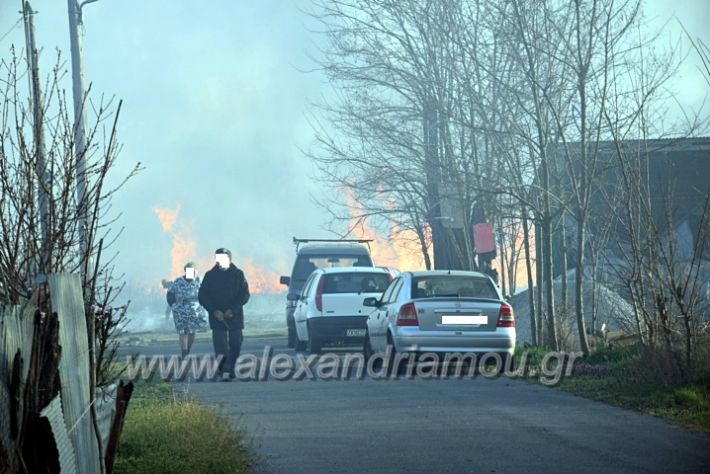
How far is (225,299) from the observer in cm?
1858

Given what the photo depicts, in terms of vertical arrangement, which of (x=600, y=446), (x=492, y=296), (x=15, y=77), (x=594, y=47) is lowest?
(x=600, y=446)

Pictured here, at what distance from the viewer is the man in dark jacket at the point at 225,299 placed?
1858cm

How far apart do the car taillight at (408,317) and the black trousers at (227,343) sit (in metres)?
2.23

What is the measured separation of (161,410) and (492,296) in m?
8.29

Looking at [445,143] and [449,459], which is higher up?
[445,143]

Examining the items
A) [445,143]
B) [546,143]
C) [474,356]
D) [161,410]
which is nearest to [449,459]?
[161,410]

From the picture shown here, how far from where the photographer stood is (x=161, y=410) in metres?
11.5

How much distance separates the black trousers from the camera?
18625 millimetres

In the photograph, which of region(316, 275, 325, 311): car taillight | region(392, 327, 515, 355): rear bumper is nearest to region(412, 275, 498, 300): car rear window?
region(392, 327, 515, 355): rear bumper

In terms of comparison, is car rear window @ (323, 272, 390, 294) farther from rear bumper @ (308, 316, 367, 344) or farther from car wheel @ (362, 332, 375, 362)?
car wheel @ (362, 332, 375, 362)

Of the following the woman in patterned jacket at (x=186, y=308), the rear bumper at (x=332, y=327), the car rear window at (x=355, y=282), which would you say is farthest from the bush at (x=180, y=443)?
the car rear window at (x=355, y=282)

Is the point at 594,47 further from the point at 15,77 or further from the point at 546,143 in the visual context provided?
the point at 15,77

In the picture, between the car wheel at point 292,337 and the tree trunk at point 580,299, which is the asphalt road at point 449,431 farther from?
the car wheel at point 292,337

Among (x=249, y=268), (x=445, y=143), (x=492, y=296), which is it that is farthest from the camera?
(x=249, y=268)
